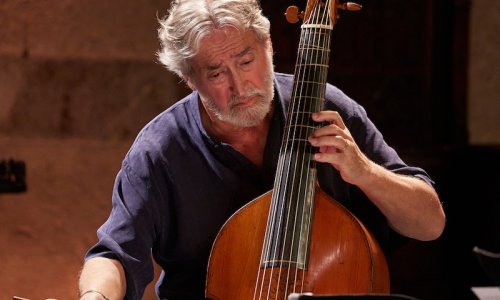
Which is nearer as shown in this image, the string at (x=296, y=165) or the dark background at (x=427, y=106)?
the string at (x=296, y=165)

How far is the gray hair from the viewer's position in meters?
2.11

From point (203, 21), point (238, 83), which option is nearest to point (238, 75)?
point (238, 83)

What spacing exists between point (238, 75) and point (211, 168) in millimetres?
247

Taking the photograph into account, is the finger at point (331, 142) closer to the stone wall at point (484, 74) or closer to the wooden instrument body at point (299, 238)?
the wooden instrument body at point (299, 238)

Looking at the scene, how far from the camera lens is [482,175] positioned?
141 inches

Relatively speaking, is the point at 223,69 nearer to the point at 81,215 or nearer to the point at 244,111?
the point at 244,111

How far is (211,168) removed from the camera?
220 centimetres

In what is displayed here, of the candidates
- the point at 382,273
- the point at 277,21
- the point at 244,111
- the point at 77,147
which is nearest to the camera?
the point at 382,273

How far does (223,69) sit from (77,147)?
4.08ft

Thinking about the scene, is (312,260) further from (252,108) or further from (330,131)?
(252,108)

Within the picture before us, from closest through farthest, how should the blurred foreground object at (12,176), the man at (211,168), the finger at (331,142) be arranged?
the finger at (331,142) → the man at (211,168) → the blurred foreground object at (12,176)

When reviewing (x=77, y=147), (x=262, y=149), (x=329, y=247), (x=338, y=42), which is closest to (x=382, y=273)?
(x=329, y=247)

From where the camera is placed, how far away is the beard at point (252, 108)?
2.11 m

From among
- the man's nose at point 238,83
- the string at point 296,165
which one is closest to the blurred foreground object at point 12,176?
the man's nose at point 238,83
